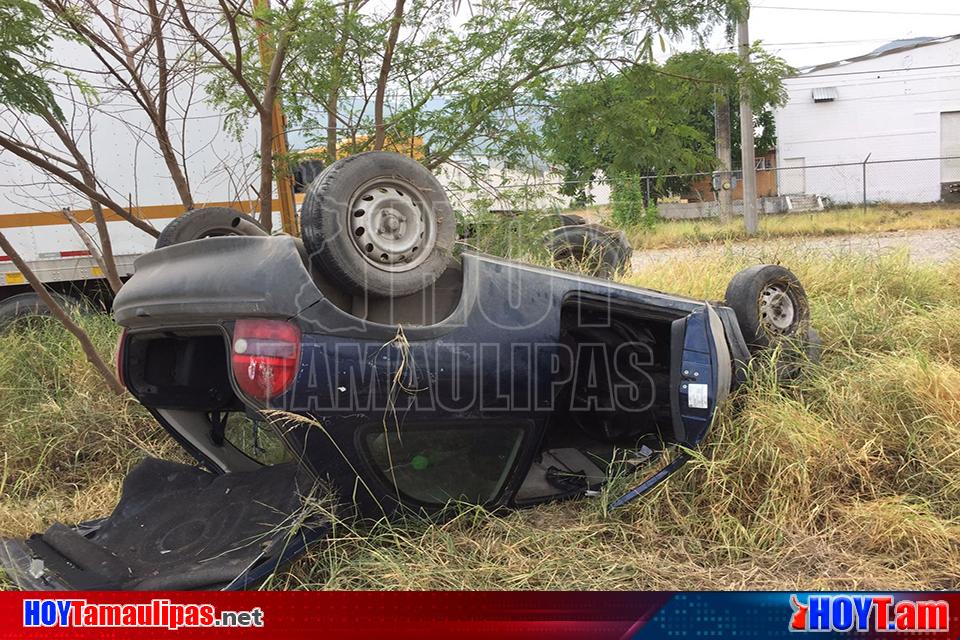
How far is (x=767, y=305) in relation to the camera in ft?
12.4

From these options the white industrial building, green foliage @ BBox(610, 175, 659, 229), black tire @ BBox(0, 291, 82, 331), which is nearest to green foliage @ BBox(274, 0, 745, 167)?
black tire @ BBox(0, 291, 82, 331)

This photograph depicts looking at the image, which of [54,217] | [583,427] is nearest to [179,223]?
[583,427]

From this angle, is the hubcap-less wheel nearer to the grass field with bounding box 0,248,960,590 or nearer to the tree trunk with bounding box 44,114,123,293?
the grass field with bounding box 0,248,960,590

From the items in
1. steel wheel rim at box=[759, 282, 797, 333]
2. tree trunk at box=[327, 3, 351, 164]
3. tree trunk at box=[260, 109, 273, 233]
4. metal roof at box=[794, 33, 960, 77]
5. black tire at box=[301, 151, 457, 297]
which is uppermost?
metal roof at box=[794, 33, 960, 77]

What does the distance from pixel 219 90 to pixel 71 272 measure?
3266 millimetres

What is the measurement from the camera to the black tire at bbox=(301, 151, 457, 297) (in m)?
2.45

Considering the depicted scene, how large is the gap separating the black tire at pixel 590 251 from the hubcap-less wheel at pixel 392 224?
375cm

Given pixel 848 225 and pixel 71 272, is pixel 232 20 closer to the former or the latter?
pixel 71 272

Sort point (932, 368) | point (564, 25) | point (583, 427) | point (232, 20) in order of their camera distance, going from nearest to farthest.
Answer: point (583, 427) < point (932, 368) < point (232, 20) < point (564, 25)

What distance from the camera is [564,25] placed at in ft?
14.9

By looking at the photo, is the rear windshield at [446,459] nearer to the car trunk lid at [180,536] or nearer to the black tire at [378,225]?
the car trunk lid at [180,536]

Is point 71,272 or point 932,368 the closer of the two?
point 932,368

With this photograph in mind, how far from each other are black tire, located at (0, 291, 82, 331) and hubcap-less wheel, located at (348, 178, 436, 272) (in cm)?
544

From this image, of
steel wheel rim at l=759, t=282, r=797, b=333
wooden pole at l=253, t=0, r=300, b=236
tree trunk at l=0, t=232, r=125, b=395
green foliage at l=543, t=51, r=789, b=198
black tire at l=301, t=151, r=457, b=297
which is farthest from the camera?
green foliage at l=543, t=51, r=789, b=198
